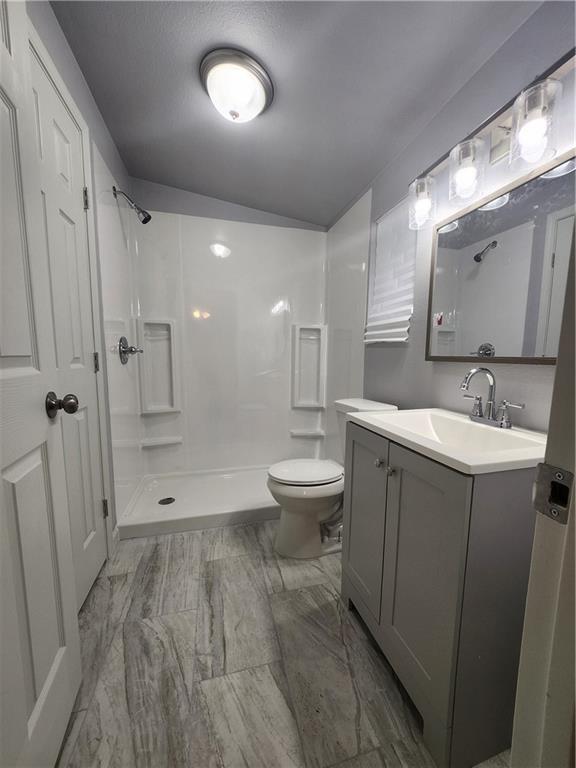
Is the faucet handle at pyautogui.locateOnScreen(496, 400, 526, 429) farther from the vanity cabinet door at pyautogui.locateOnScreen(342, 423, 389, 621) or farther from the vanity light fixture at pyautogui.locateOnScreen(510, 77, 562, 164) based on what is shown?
the vanity light fixture at pyautogui.locateOnScreen(510, 77, 562, 164)

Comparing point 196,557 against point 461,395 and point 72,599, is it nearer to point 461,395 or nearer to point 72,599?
point 72,599

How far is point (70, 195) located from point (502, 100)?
166 centimetres

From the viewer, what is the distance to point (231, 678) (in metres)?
1.02

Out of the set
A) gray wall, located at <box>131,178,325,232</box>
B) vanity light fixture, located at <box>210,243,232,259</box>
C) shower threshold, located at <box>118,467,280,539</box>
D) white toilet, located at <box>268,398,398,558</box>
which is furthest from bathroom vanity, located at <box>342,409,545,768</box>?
gray wall, located at <box>131,178,325,232</box>

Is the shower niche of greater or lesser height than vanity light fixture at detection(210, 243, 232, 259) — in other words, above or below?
below

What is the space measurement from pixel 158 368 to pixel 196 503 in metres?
1.05

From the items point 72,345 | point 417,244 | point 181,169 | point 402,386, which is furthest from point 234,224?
point 402,386

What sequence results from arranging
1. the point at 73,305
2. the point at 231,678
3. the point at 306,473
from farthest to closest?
1. the point at 306,473
2. the point at 73,305
3. the point at 231,678

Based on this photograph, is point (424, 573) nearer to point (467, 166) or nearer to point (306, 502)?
point (306, 502)

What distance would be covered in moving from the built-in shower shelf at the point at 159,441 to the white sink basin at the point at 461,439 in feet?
5.62

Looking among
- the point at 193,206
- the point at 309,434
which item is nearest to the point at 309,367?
the point at 309,434

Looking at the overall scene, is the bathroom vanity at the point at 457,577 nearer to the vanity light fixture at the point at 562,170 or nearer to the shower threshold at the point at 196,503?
the vanity light fixture at the point at 562,170

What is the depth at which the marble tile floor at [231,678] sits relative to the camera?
841 mm

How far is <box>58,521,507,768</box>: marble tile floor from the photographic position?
841 millimetres
